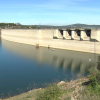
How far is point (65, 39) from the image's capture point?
87.5 feet

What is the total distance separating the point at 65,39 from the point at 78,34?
2.59 metres

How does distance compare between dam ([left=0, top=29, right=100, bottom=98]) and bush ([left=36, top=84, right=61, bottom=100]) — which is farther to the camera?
dam ([left=0, top=29, right=100, bottom=98])

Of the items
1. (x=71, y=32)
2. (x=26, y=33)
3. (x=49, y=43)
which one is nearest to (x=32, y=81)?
(x=71, y=32)

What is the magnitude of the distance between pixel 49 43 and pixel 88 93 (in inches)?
939

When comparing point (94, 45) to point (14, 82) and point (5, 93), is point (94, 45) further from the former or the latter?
point (5, 93)

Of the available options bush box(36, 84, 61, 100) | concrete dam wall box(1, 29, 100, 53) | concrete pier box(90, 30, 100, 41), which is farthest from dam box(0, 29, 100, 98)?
bush box(36, 84, 61, 100)

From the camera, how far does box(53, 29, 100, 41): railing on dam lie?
21.7m

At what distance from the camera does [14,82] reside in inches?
455

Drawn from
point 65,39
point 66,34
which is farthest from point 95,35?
point 66,34

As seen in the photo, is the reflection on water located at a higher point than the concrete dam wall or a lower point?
lower

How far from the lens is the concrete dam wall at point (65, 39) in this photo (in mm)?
22145

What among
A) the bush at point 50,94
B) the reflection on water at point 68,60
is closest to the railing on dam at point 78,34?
the reflection on water at point 68,60

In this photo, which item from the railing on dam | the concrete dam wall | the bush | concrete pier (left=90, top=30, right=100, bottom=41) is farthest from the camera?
the concrete dam wall

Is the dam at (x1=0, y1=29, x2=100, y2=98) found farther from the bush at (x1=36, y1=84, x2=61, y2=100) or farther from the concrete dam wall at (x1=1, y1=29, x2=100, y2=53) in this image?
the bush at (x1=36, y1=84, x2=61, y2=100)
